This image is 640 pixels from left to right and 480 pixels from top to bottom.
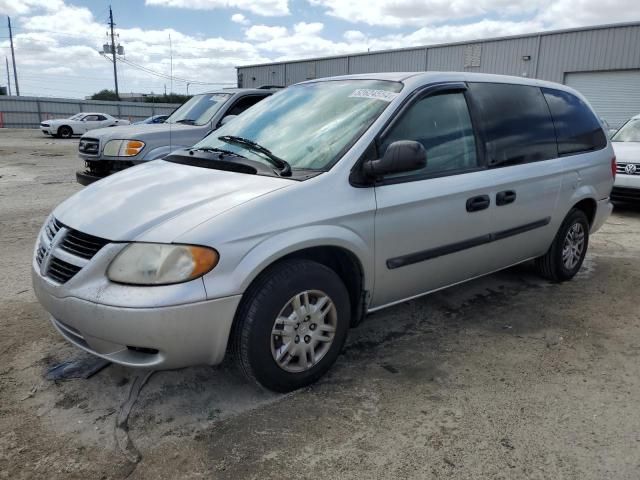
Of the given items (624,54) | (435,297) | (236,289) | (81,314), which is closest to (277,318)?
(236,289)

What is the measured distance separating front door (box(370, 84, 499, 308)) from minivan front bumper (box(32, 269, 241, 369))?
105cm

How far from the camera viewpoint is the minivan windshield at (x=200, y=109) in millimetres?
8008

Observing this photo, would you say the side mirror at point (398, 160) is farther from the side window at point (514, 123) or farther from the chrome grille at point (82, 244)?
the chrome grille at point (82, 244)

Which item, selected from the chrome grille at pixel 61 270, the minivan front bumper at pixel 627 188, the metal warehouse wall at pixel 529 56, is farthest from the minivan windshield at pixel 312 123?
the metal warehouse wall at pixel 529 56

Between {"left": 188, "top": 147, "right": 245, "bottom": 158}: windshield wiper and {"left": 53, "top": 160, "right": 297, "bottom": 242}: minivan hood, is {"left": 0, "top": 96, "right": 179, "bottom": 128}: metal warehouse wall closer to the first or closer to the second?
{"left": 188, "top": 147, "right": 245, "bottom": 158}: windshield wiper

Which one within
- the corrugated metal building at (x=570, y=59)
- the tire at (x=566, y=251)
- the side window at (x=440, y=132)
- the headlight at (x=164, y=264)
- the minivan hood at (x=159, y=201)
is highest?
the corrugated metal building at (x=570, y=59)

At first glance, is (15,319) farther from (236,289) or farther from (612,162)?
(612,162)

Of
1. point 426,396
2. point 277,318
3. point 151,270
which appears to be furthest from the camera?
point 426,396

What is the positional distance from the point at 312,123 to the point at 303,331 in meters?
A: 1.32

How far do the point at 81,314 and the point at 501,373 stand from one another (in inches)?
92.6

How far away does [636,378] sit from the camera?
313 centimetres

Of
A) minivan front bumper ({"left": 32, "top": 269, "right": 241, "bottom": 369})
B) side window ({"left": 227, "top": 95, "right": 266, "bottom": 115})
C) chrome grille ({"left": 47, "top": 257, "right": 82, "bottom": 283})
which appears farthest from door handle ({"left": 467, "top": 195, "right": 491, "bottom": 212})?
side window ({"left": 227, "top": 95, "right": 266, "bottom": 115})

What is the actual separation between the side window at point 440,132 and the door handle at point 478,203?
→ 219 mm

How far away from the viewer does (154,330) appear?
2.39 meters
